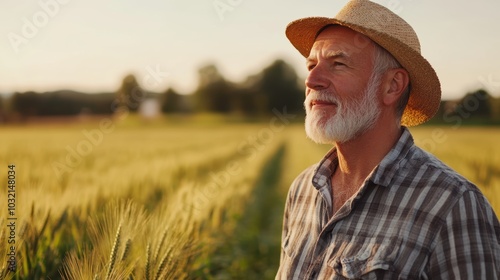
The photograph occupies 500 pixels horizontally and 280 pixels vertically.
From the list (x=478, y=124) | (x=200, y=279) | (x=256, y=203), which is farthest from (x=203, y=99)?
(x=200, y=279)

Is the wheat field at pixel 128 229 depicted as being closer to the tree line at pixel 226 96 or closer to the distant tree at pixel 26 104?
the distant tree at pixel 26 104

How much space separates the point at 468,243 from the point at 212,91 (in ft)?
291

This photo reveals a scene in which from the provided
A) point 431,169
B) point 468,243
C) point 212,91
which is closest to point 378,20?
point 431,169

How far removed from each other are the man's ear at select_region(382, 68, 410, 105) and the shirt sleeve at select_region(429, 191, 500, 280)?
60 centimetres

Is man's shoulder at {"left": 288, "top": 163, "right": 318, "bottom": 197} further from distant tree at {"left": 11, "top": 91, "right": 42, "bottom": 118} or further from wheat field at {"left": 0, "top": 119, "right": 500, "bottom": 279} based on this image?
distant tree at {"left": 11, "top": 91, "right": 42, "bottom": 118}

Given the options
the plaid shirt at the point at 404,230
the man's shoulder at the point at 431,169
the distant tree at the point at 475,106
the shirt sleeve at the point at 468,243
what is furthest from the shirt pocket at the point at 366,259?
the distant tree at the point at 475,106

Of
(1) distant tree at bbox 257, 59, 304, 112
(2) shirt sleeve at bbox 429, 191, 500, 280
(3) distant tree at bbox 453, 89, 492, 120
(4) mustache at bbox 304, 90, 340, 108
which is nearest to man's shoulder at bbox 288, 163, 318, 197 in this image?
(4) mustache at bbox 304, 90, 340, 108

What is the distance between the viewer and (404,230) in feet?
6.29

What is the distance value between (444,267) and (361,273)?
11.1 inches

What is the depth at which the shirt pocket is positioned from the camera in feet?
6.20

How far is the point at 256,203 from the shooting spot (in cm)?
961

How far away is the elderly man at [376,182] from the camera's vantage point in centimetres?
184

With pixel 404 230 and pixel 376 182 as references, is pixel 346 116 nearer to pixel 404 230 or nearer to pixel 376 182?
pixel 376 182

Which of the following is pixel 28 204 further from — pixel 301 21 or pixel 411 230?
pixel 411 230
